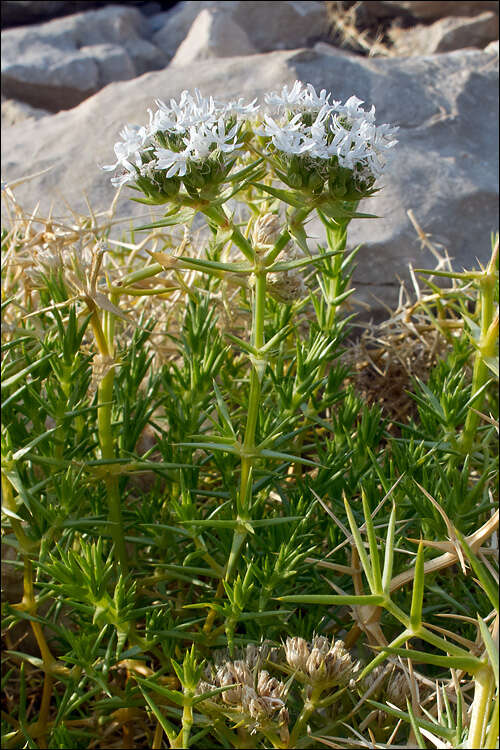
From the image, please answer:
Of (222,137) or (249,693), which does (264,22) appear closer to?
(222,137)


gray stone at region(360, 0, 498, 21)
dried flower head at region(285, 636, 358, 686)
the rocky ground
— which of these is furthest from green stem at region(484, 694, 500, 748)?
gray stone at region(360, 0, 498, 21)

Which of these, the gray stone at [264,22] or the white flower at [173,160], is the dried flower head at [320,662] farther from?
the gray stone at [264,22]

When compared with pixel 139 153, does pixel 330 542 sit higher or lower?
lower

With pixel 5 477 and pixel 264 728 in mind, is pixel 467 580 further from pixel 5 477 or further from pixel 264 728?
pixel 5 477

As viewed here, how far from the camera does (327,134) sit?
4.46ft

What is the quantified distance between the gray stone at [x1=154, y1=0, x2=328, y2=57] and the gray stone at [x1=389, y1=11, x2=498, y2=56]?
0.88 metres

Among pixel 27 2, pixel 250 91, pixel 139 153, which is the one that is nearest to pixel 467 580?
pixel 139 153

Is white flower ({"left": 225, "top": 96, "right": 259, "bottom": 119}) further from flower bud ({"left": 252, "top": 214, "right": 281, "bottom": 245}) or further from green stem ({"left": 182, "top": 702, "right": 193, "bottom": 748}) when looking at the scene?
green stem ({"left": 182, "top": 702, "right": 193, "bottom": 748})

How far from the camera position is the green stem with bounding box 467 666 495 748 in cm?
93

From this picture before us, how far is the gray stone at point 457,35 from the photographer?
6160 mm

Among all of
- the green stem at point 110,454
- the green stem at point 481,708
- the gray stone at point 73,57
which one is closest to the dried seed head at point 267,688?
the green stem at point 481,708

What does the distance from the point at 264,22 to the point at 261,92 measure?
10.2 feet

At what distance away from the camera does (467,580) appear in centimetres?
190

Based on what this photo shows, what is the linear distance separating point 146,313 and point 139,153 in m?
1.25
